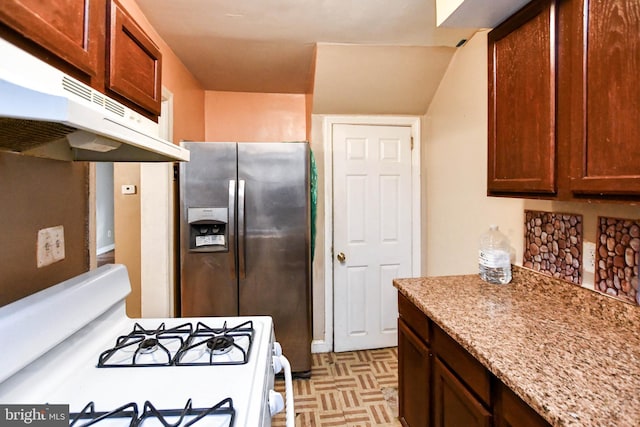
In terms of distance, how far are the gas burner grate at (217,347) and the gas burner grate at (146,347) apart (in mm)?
35

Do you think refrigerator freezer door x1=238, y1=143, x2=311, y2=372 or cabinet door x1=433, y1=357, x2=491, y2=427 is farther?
refrigerator freezer door x1=238, y1=143, x2=311, y2=372

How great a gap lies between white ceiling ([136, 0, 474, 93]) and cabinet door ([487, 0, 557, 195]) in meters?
0.65

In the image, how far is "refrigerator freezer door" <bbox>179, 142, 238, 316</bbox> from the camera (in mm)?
2314

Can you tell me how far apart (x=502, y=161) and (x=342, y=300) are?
185 centimetres

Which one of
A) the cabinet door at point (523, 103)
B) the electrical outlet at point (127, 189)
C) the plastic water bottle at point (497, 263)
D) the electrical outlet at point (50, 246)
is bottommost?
the plastic water bottle at point (497, 263)

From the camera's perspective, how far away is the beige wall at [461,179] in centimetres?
191

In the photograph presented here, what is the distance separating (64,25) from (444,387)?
170 centimetres

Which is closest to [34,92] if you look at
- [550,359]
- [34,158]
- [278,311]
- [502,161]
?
[34,158]

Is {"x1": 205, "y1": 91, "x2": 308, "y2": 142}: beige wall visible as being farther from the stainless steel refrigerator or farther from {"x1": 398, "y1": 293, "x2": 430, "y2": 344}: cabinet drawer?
{"x1": 398, "y1": 293, "x2": 430, "y2": 344}: cabinet drawer

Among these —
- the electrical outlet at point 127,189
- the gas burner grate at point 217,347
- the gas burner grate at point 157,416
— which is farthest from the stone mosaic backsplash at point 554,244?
the electrical outlet at point 127,189

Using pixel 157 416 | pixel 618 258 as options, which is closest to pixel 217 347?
pixel 157 416

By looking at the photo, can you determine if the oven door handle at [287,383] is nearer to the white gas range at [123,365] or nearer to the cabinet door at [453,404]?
the white gas range at [123,365]

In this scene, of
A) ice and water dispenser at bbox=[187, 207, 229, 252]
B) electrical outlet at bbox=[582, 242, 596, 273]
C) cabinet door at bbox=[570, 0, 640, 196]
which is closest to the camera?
cabinet door at bbox=[570, 0, 640, 196]

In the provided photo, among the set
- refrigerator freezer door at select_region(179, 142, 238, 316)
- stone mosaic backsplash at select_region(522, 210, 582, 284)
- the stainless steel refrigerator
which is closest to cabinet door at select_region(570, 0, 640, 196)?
stone mosaic backsplash at select_region(522, 210, 582, 284)
